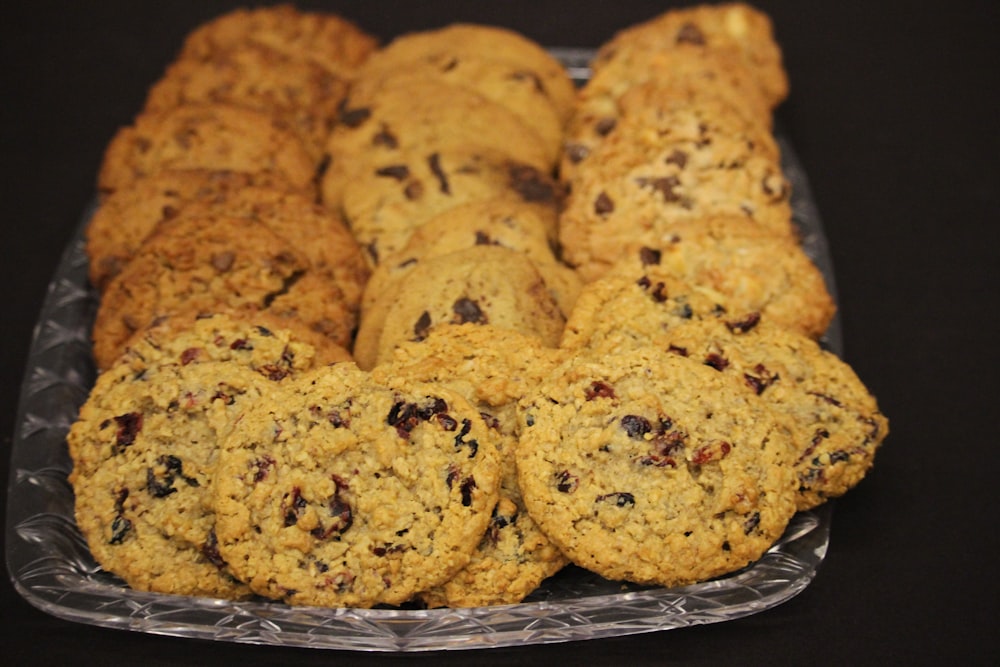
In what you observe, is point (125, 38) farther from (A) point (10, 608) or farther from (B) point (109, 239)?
(A) point (10, 608)

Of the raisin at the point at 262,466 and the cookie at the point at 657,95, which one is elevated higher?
the cookie at the point at 657,95

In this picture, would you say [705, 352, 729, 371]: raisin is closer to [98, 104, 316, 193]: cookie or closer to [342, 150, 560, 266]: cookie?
[342, 150, 560, 266]: cookie

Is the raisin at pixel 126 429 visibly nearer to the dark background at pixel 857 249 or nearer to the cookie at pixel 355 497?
the cookie at pixel 355 497

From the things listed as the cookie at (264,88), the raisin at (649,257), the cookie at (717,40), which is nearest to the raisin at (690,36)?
the cookie at (717,40)

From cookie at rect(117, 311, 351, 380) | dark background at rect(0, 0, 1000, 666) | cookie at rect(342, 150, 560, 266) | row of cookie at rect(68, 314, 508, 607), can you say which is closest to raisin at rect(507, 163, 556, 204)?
cookie at rect(342, 150, 560, 266)

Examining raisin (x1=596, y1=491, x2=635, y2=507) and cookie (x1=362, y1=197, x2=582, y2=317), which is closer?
raisin (x1=596, y1=491, x2=635, y2=507)

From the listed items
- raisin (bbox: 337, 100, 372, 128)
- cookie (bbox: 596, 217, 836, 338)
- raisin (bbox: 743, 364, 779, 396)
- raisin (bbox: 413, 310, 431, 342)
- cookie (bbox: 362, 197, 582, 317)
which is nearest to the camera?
raisin (bbox: 743, 364, 779, 396)
